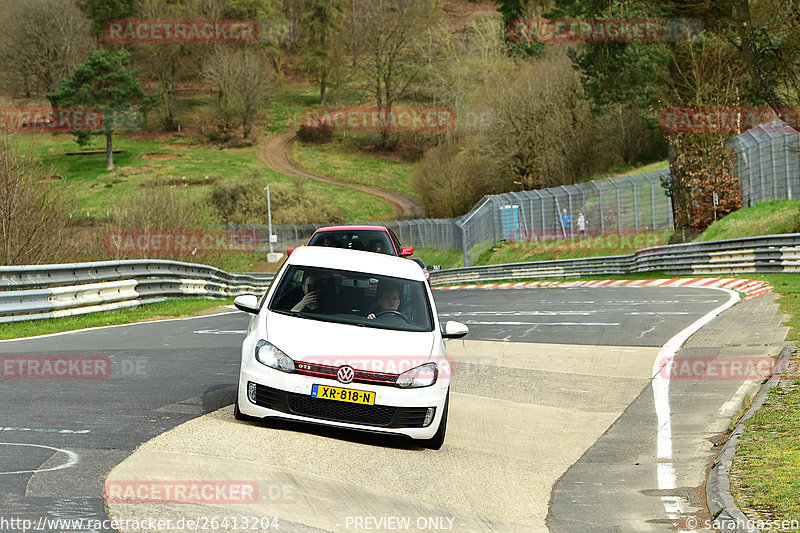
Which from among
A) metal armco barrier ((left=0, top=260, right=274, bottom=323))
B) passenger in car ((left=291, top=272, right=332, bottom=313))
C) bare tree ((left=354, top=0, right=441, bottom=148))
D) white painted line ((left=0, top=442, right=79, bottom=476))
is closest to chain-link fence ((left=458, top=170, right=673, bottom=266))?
metal armco barrier ((left=0, top=260, right=274, bottom=323))

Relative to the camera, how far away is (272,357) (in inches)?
306

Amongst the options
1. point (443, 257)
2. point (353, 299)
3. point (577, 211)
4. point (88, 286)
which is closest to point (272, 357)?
point (353, 299)

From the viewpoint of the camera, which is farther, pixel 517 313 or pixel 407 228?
pixel 407 228

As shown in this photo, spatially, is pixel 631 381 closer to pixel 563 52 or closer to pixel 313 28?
pixel 563 52

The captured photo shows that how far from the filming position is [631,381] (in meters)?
11.8

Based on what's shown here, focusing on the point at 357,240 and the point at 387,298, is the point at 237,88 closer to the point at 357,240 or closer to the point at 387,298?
the point at 357,240

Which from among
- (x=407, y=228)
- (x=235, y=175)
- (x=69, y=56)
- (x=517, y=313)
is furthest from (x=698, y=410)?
(x=69, y=56)

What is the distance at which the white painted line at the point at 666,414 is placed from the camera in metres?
6.79

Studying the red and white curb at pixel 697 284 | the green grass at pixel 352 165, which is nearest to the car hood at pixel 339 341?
the red and white curb at pixel 697 284

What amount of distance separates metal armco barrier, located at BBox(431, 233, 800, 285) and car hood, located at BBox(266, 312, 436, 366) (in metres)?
20.9

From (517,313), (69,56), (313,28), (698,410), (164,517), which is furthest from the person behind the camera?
(313,28)

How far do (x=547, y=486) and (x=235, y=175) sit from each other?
94752 mm

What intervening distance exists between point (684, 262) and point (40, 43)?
104951 mm

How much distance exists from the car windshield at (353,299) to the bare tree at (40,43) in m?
115
